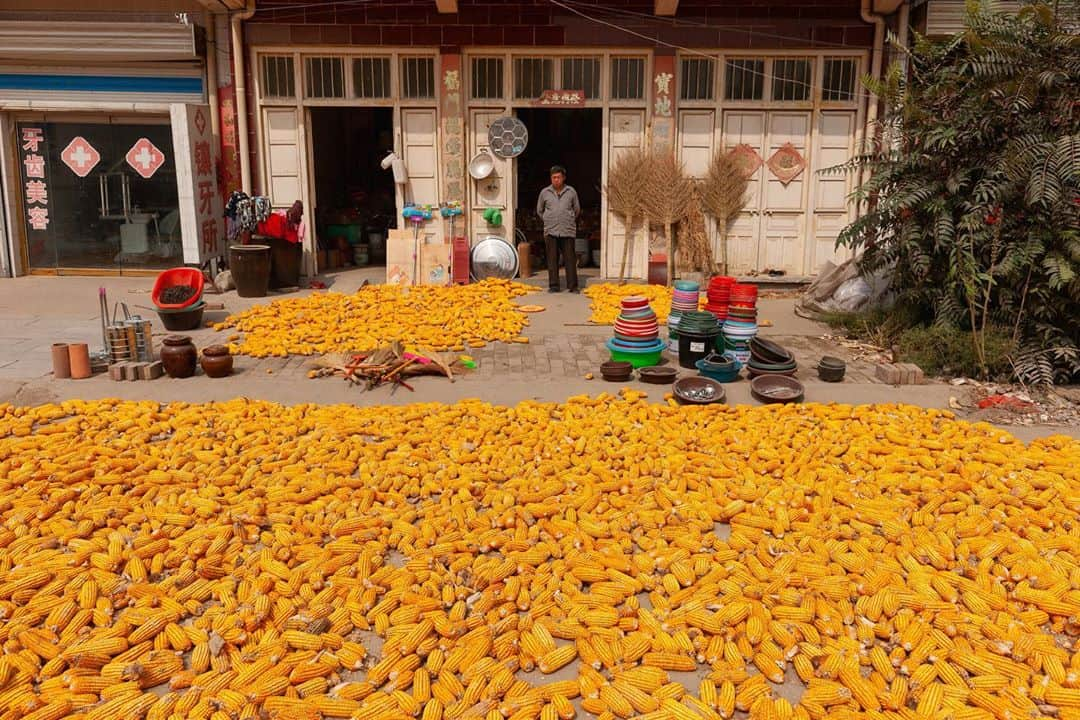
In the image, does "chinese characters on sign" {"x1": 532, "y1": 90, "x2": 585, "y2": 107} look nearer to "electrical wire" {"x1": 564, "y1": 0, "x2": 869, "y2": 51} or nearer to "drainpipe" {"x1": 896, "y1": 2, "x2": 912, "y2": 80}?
"electrical wire" {"x1": 564, "y1": 0, "x2": 869, "y2": 51}

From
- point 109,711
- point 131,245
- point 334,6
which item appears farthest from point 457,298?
point 109,711

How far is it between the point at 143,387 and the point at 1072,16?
9.19 m

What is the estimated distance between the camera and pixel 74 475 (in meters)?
5.35

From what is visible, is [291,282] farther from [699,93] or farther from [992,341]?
[992,341]

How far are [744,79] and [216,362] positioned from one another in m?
9.12

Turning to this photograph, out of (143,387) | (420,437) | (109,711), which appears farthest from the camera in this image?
(143,387)

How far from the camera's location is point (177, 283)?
33.4 feet

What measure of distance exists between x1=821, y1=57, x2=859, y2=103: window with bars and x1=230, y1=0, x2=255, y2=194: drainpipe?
8676 mm

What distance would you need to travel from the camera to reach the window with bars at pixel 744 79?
13.0m

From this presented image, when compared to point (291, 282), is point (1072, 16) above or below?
above

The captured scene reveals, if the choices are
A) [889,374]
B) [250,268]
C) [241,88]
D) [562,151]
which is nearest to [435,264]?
[250,268]

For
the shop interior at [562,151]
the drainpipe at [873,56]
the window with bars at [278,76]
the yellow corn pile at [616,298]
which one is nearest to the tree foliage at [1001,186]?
the yellow corn pile at [616,298]

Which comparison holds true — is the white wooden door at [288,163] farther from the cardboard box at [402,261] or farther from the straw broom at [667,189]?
the straw broom at [667,189]

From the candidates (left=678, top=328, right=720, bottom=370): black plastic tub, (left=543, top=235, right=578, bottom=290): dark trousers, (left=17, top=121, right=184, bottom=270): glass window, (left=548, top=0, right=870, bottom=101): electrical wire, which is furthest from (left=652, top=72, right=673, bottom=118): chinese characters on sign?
(left=17, top=121, right=184, bottom=270): glass window
